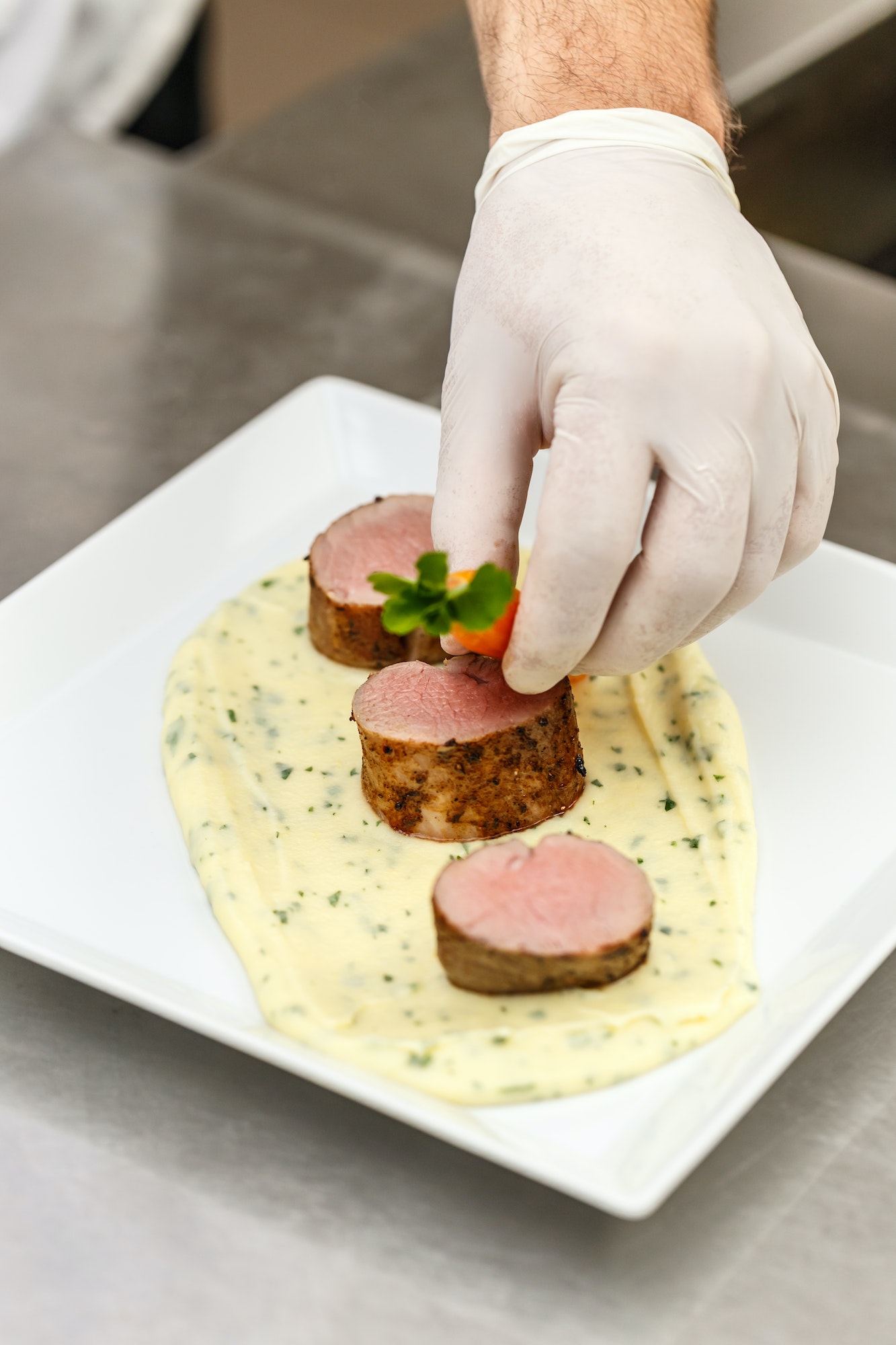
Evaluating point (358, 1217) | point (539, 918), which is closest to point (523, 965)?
Answer: point (539, 918)

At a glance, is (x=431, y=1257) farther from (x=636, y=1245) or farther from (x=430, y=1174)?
(x=636, y=1245)

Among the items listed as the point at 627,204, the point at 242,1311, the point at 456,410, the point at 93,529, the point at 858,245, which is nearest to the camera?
the point at 242,1311


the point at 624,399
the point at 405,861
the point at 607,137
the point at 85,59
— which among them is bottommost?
the point at 85,59

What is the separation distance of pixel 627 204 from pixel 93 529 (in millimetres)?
1280

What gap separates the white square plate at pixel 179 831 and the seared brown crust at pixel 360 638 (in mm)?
249

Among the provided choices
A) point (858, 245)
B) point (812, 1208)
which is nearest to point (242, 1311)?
point (812, 1208)

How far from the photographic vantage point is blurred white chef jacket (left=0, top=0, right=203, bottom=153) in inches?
→ 138

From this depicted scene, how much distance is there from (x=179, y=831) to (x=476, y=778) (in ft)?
1.31

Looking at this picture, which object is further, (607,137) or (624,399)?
(607,137)

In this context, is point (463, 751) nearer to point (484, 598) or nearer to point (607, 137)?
point (484, 598)

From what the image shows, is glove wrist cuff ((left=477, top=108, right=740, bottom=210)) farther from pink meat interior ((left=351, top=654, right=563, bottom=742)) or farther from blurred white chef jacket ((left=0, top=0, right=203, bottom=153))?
blurred white chef jacket ((left=0, top=0, right=203, bottom=153))

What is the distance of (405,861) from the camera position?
5.82 ft

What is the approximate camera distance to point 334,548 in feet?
7.02

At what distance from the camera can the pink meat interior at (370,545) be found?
2.09 metres
